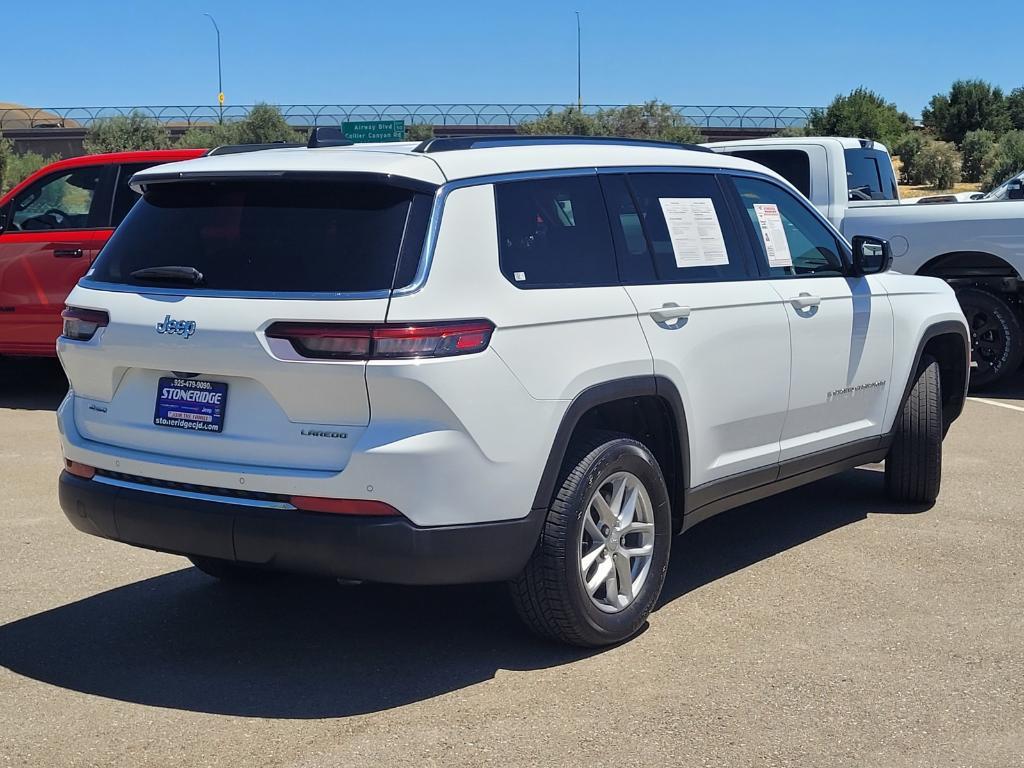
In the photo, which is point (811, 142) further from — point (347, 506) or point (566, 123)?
point (566, 123)

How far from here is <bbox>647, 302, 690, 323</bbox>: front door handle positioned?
4875mm

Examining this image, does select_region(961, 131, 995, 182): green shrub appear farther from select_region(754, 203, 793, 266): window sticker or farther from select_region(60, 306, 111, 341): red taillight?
select_region(60, 306, 111, 341): red taillight

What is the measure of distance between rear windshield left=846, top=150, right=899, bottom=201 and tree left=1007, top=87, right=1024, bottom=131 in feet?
174

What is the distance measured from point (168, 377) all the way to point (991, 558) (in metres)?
3.89

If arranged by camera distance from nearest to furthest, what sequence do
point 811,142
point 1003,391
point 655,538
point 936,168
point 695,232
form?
point 655,538 < point 695,232 < point 1003,391 < point 811,142 < point 936,168

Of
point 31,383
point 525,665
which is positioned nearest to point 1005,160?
point 31,383

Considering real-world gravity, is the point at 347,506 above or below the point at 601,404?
below

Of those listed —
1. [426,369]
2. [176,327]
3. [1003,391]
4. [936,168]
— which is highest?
[936,168]

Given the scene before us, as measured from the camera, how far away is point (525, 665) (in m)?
4.60

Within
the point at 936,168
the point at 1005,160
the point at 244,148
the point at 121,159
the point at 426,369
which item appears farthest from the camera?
the point at 936,168

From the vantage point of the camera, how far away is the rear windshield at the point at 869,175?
1247 centimetres

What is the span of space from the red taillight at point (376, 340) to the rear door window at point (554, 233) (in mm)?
377

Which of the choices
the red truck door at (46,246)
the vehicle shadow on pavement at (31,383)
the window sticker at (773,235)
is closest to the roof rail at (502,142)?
the window sticker at (773,235)

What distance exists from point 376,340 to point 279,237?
0.59 m
